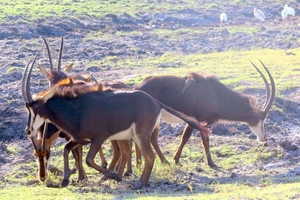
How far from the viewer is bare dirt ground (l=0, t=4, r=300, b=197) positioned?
1209 centimetres

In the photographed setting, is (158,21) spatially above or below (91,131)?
below

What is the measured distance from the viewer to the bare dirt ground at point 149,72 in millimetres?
12094

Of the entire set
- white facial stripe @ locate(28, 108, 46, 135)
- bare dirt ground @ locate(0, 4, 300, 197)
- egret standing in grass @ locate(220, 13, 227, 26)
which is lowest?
egret standing in grass @ locate(220, 13, 227, 26)

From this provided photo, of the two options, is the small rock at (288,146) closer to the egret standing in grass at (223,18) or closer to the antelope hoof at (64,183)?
the antelope hoof at (64,183)

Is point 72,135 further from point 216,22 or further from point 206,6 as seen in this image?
point 206,6

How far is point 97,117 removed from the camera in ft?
34.2

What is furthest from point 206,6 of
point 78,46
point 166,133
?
point 166,133

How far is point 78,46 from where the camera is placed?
28.0 metres

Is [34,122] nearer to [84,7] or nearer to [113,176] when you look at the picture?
[113,176]

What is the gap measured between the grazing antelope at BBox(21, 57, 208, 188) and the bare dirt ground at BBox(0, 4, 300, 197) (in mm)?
667

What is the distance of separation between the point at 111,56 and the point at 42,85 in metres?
6.37


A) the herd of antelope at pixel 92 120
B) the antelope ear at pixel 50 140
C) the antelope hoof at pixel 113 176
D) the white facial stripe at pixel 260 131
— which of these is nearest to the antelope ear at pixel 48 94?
the herd of antelope at pixel 92 120

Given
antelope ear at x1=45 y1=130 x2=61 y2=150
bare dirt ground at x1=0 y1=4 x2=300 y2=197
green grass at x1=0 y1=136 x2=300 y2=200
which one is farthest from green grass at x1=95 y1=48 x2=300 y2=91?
antelope ear at x1=45 y1=130 x2=61 y2=150

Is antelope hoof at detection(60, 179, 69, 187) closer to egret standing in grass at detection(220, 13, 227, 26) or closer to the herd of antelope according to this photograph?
the herd of antelope
